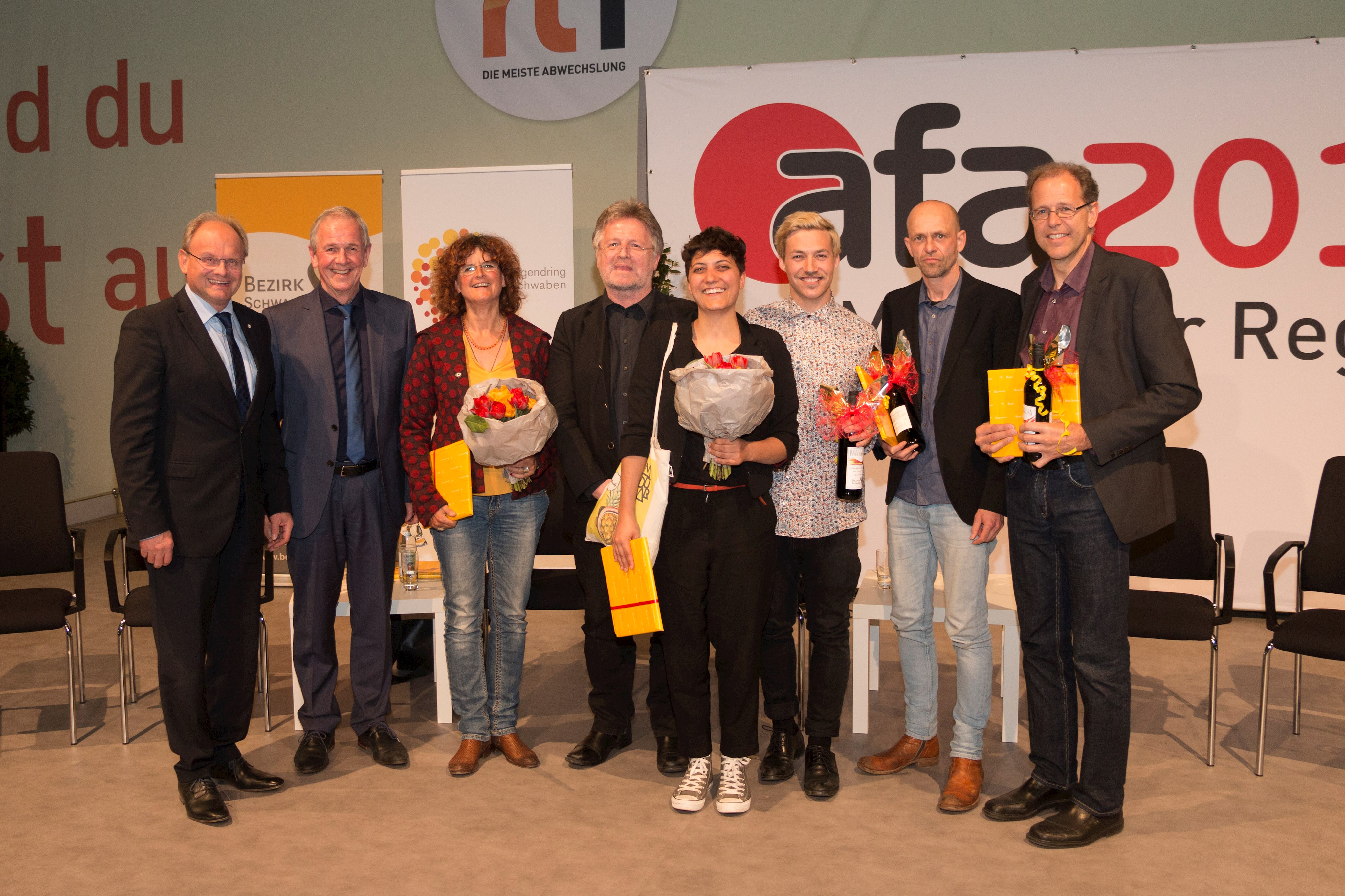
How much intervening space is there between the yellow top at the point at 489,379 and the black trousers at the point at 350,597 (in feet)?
1.41

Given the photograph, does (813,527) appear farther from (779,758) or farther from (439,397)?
(439,397)

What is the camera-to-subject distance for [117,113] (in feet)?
27.1

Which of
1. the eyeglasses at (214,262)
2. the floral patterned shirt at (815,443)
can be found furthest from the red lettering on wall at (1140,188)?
the eyeglasses at (214,262)

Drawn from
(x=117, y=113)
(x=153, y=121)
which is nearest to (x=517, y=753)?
(x=153, y=121)

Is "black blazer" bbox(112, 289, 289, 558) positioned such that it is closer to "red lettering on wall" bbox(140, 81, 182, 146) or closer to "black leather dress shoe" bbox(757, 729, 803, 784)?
"black leather dress shoe" bbox(757, 729, 803, 784)

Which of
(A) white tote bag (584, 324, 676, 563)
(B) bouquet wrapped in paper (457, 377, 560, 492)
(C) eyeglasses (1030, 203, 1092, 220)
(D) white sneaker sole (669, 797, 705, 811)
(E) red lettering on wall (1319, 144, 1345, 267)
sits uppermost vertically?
(E) red lettering on wall (1319, 144, 1345, 267)

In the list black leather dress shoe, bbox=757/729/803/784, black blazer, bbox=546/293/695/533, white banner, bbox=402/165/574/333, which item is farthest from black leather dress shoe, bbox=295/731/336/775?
white banner, bbox=402/165/574/333

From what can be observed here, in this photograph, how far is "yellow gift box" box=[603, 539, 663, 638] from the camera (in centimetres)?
286

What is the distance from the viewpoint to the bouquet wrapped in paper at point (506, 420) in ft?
9.93

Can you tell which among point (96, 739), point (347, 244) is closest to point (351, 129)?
point (347, 244)

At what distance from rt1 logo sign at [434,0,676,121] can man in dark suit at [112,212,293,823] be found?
15.3ft

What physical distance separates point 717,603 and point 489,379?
109 cm

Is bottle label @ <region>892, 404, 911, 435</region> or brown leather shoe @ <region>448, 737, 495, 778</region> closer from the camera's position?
bottle label @ <region>892, 404, 911, 435</region>

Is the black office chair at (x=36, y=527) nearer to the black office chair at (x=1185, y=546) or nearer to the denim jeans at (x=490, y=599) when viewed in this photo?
the denim jeans at (x=490, y=599)
